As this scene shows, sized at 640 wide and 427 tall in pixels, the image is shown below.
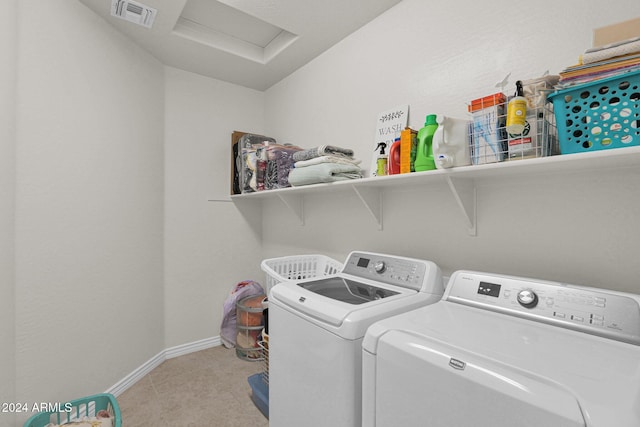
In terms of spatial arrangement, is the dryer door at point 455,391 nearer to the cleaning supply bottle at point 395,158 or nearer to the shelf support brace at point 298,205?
the cleaning supply bottle at point 395,158

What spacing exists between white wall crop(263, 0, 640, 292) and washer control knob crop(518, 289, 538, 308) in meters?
0.32

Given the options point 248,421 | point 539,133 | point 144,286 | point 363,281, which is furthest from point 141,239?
point 539,133

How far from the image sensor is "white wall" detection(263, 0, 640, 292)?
1143 millimetres

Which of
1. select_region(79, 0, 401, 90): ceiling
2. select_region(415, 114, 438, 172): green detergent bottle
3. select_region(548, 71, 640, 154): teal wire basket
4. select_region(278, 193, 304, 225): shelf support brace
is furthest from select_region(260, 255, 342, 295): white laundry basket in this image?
select_region(79, 0, 401, 90): ceiling

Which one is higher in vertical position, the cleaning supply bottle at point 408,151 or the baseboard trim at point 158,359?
the cleaning supply bottle at point 408,151

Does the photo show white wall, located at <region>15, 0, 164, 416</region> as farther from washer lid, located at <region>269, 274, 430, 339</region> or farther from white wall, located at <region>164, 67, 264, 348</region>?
washer lid, located at <region>269, 274, 430, 339</region>

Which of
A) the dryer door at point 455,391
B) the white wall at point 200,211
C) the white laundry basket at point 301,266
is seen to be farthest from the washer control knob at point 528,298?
the white wall at point 200,211

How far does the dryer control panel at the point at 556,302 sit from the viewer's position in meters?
0.86

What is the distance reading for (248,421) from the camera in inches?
73.5

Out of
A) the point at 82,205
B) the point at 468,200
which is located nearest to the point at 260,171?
the point at 82,205

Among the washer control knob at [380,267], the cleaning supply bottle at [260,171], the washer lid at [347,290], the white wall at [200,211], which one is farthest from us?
the white wall at [200,211]

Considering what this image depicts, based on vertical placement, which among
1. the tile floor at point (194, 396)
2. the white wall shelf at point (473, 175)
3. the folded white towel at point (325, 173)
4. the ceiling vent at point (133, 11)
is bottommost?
the tile floor at point (194, 396)

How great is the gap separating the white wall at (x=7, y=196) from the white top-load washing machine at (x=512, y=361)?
1799 millimetres

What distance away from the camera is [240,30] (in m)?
2.41
